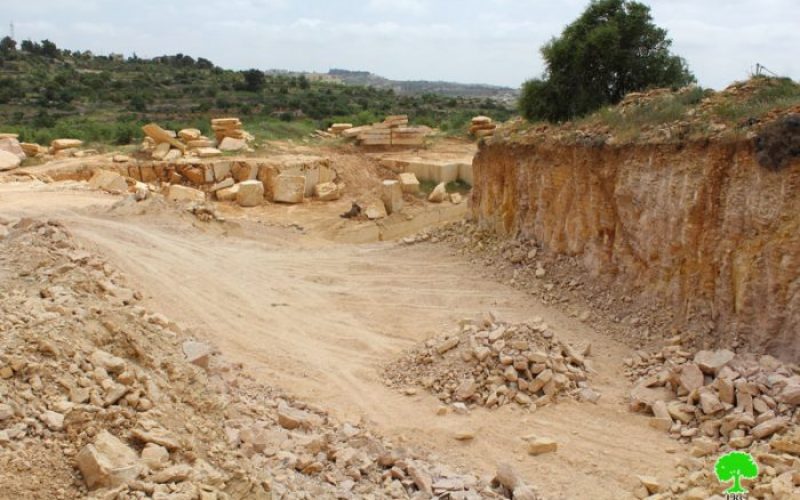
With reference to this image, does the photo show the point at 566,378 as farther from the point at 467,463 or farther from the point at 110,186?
the point at 110,186

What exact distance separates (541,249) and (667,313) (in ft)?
10.9

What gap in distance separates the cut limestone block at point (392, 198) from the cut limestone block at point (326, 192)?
7.96ft

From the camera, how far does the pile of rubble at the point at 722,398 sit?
6898 mm

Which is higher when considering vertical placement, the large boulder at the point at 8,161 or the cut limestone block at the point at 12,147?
the cut limestone block at the point at 12,147

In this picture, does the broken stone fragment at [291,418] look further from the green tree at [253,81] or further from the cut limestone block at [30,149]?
the green tree at [253,81]

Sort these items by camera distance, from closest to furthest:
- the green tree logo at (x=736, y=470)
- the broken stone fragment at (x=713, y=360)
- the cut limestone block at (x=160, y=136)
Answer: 1. the green tree logo at (x=736, y=470)
2. the broken stone fragment at (x=713, y=360)
3. the cut limestone block at (x=160, y=136)

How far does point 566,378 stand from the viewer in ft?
27.6

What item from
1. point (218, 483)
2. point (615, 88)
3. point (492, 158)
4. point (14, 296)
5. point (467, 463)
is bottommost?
point (467, 463)

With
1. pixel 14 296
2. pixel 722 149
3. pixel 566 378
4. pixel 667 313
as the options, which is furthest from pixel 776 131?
pixel 14 296

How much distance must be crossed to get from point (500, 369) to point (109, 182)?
14561 mm

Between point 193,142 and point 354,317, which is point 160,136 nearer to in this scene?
point 193,142

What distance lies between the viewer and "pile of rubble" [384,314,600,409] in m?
8.28

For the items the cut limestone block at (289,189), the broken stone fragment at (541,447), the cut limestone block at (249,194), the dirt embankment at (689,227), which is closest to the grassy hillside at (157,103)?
the cut limestone block at (289,189)

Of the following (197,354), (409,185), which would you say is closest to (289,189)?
(409,185)
